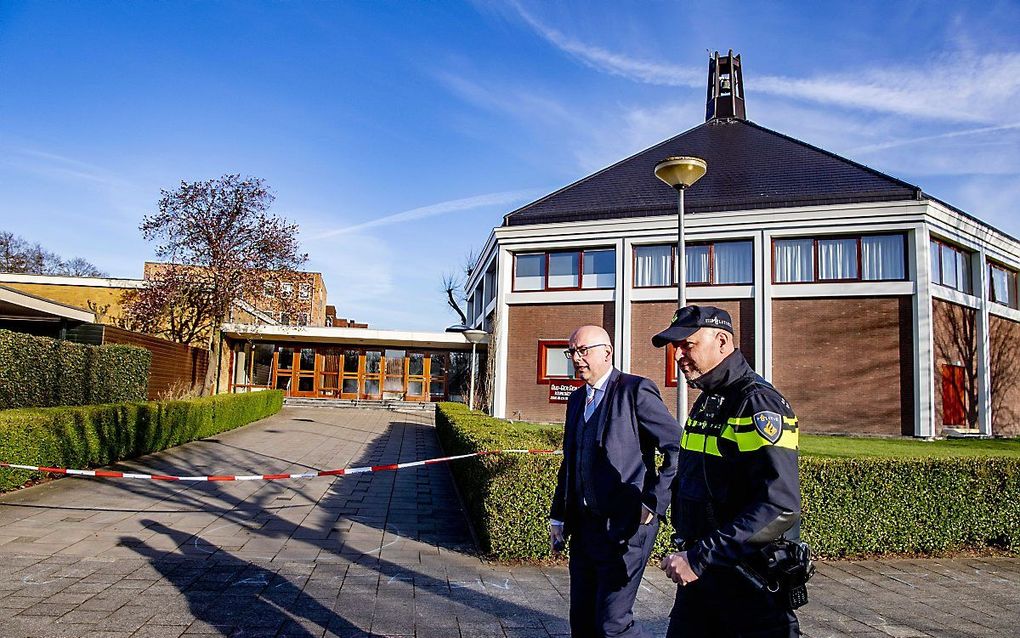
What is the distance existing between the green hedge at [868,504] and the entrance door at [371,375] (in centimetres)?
2578

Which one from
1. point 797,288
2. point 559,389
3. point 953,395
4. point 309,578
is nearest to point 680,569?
point 309,578

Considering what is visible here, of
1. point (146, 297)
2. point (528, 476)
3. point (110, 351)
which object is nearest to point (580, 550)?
point (528, 476)

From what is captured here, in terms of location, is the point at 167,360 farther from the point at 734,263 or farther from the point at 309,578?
the point at 734,263

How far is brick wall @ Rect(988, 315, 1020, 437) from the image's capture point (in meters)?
22.3

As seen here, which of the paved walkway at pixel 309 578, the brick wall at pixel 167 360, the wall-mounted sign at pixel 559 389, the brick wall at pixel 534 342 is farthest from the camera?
the brick wall at pixel 534 342

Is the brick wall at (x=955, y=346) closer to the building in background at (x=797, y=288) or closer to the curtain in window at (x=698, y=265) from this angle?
the building in background at (x=797, y=288)

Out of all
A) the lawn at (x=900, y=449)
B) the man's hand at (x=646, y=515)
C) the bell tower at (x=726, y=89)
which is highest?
the bell tower at (x=726, y=89)

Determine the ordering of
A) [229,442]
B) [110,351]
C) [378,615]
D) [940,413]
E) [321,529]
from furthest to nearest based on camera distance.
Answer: [940,413] < [229,442] < [110,351] < [321,529] < [378,615]

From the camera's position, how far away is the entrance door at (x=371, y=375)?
32.2m

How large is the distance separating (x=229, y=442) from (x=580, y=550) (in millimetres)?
14104

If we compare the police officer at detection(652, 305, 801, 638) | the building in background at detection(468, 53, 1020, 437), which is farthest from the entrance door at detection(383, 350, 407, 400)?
the police officer at detection(652, 305, 801, 638)

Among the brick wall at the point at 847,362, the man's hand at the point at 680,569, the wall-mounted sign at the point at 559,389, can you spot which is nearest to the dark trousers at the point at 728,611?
the man's hand at the point at 680,569

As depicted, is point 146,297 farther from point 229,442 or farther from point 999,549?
point 999,549

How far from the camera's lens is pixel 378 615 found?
471 centimetres
